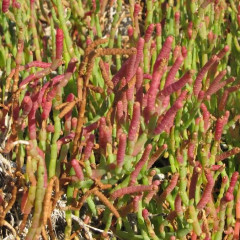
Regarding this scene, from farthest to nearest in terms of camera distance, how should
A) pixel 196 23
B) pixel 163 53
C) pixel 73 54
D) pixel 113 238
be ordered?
pixel 196 23, pixel 73 54, pixel 113 238, pixel 163 53

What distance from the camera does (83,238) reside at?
1439 mm

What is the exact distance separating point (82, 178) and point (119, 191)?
0.10 m

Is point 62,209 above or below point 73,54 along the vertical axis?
below

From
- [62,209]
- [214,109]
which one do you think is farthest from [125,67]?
[214,109]

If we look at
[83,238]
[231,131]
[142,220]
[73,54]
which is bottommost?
[83,238]

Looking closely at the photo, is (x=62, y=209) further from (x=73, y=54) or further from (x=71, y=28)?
(x=71, y=28)

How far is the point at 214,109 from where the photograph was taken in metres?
1.70

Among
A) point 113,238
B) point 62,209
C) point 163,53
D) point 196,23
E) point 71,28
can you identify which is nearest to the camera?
point 163,53

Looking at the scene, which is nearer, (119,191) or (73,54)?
(119,191)

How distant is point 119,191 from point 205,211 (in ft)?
1.00

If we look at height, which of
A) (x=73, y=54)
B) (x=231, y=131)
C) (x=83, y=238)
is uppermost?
(x=73, y=54)

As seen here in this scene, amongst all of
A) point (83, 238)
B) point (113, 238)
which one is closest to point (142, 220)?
point (113, 238)

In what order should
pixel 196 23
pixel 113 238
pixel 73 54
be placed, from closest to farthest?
pixel 113 238, pixel 73 54, pixel 196 23

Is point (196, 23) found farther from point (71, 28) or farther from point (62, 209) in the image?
point (62, 209)
